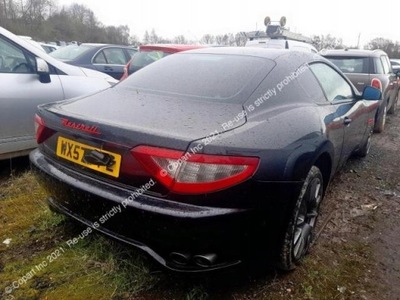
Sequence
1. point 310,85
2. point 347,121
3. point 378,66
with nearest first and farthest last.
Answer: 1. point 310,85
2. point 347,121
3. point 378,66

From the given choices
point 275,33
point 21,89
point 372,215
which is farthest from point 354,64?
point 275,33

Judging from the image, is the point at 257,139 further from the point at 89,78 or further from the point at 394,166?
the point at 394,166

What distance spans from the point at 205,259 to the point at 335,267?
110cm

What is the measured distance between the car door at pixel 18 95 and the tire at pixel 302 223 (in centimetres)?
271

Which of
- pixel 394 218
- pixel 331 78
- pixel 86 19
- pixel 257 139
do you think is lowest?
pixel 394 218

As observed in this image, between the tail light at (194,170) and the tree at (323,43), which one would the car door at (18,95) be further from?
the tree at (323,43)

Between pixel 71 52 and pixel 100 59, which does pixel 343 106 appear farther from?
pixel 71 52

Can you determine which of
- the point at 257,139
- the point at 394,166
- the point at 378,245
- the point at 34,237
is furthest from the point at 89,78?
the point at 394,166

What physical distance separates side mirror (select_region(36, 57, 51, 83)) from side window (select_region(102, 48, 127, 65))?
477cm

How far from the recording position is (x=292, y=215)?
1.93m

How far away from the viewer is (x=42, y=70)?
3.53m

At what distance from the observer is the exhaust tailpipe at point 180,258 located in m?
1.72

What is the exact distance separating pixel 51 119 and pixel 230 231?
1.21 meters

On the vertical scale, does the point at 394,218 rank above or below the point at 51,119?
below
